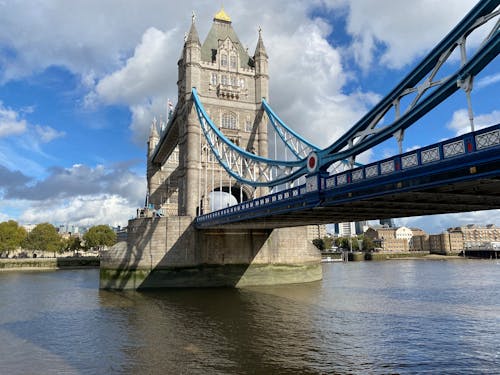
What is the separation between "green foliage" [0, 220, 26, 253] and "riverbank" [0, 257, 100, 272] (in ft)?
27.0

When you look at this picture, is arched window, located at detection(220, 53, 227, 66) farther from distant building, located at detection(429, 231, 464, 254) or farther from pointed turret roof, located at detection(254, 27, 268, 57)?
distant building, located at detection(429, 231, 464, 254)

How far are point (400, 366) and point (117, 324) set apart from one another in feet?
43.1

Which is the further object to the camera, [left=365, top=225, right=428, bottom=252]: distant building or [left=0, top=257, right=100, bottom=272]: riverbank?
[left=365, top=225, right=428, bottom=252]: distant building

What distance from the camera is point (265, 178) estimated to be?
4100cm

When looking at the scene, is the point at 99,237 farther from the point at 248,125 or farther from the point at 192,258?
the point at 192,258

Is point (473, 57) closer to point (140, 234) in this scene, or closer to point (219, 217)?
point (219, 217)

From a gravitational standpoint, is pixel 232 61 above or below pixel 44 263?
above

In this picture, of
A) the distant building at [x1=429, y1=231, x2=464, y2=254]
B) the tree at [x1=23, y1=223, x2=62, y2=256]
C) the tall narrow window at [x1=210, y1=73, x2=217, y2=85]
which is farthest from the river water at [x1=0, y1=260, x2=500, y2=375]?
the distant building at [x1=429, y1=231, x2=464, y2=254]

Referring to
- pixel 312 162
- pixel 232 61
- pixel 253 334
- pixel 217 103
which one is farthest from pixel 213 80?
pixel 253 334

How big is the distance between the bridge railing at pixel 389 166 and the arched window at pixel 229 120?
19.4 m

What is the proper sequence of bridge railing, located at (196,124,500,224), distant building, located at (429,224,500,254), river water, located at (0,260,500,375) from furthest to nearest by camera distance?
distant building, located at (429,224,500,254) < river water, located at (0,260,500,375) < bridge railing, located at (196,124,500,224)

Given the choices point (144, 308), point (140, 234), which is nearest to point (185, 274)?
point (140, 234)

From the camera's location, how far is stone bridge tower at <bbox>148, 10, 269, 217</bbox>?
41.1 metres

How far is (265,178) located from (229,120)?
7.51 metres
